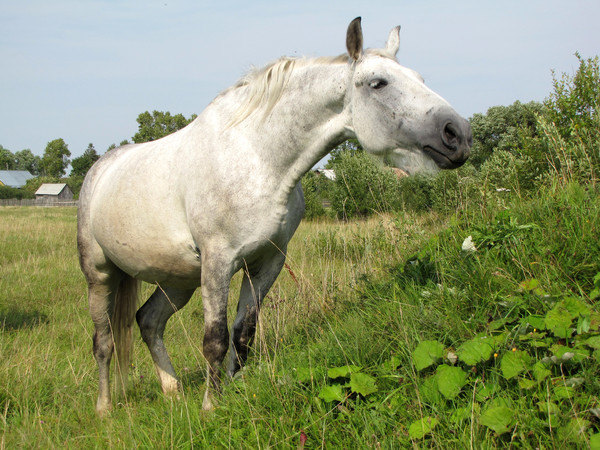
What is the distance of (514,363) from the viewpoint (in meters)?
2.25

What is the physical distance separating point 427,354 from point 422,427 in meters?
0.43

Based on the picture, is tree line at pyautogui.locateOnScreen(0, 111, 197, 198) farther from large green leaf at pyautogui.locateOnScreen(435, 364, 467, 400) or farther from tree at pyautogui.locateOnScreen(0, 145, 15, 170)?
large green leaf at pyautogui.locateOnScreen(435, 364, 467, 400)

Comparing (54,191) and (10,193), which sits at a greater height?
(54,191)

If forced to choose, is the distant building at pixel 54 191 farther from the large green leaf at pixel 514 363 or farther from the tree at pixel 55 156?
the large green leaf at pixel 514 363

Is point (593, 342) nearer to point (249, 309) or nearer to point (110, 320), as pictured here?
point (249, 309)

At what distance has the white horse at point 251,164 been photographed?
2.67m

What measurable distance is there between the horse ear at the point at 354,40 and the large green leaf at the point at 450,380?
5.90 feet

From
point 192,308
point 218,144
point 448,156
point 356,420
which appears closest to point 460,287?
point 448,156

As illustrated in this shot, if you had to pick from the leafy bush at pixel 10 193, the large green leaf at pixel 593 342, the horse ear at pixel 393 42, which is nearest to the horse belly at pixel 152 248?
the horse ear at pixel 393 42

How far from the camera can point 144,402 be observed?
3746 mm

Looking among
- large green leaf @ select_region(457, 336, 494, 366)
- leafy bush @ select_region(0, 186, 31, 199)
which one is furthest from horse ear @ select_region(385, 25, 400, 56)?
leafy bush @ select_region(0, 186, 31, 199)

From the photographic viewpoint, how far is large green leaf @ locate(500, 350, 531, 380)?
2207 millimetres

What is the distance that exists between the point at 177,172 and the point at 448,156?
1783 mm

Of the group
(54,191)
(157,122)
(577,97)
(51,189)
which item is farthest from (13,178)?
(577,97)
